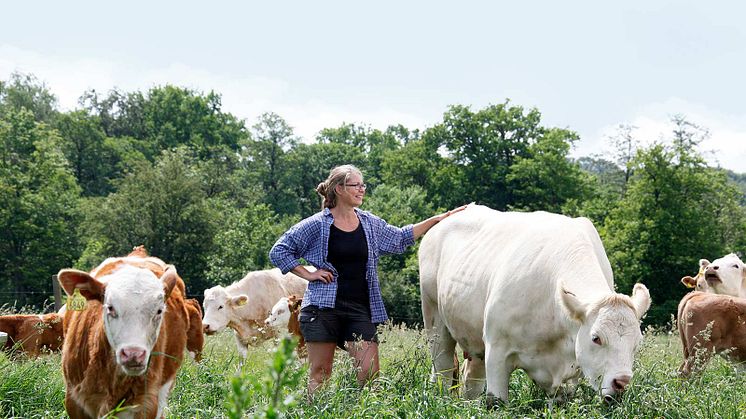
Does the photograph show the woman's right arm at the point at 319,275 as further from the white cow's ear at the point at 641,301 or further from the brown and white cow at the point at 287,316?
the brown and white cow at the point at 287,316

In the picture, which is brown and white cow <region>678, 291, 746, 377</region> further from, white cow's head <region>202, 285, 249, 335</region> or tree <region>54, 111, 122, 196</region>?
tree <region>54, 111, 122, 196</region>

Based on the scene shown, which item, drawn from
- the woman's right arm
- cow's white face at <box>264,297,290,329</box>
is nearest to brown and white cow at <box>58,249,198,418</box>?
the woman's right arm

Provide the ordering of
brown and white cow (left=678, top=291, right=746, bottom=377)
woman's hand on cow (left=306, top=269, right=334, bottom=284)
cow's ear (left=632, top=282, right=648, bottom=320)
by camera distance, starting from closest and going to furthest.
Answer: cow's ear (left=632, top=282, right=648, bottom=320), woman's hand on cow (left=306, top=269, right=334, bottom=284), brown and white cow (left=678, top=291, right=746, bottom=377)

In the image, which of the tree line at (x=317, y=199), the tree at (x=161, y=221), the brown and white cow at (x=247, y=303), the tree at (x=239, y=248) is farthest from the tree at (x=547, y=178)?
the brown and white cow at (x=247, y=303)

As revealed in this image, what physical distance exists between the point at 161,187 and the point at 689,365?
129 feet

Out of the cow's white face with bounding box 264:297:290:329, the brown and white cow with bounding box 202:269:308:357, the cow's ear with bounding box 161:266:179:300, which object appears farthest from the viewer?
the brown and white cow with bounding box 202:269:308:357

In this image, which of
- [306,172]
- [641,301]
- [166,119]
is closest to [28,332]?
[641,301]

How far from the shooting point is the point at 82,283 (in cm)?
462

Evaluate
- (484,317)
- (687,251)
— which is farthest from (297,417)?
(687,251)

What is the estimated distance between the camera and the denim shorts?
608 cm

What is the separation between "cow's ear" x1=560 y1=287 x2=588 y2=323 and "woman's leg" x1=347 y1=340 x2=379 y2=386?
4.94ft

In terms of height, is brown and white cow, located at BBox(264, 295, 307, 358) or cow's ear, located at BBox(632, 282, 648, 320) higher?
cow's ear, located at BBox(632, 282, 648, 320)

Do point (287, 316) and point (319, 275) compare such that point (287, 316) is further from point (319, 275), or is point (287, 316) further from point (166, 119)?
point (166, 119)

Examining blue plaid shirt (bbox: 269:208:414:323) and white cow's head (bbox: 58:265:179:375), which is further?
blue plaid shirt (bbox: 269:208:414:323)
